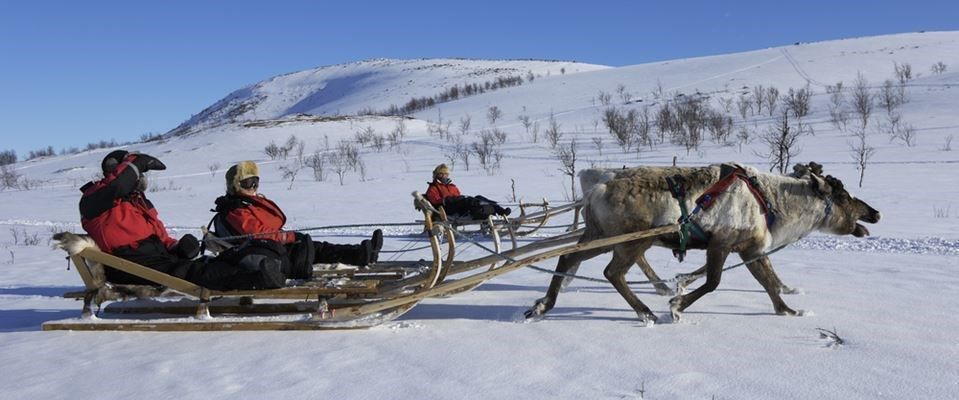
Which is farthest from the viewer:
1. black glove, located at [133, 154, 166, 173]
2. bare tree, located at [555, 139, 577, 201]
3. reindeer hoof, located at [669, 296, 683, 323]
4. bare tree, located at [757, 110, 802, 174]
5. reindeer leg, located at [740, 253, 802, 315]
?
bare tree, located at [555, 139, 577, 201]

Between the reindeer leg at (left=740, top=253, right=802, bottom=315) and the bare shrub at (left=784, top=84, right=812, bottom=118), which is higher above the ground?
the bare shrub at (left=784, top=84, right=812, bottom=118)

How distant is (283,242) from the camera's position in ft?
17.1

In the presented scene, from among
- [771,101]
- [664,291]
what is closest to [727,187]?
[664,291]

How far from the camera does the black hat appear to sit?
4.53 meters

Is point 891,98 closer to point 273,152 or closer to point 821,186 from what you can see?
point 273,152

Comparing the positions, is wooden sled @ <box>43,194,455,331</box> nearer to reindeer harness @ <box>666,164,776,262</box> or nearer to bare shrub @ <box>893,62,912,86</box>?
reindeer harness @ <box>666,164,776,262</box>

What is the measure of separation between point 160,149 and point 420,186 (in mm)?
32658

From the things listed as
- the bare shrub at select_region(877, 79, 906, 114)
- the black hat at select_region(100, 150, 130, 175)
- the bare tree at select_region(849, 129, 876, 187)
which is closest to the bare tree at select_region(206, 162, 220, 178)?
the bare tree at select_region(849, 129, 876, 187)

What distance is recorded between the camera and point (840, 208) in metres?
5.31

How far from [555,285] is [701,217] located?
1.17 meters

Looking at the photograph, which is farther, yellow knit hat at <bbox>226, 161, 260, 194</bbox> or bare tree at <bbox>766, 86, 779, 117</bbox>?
bare tree at <bbox>766, 86, 779, 117</bbox>

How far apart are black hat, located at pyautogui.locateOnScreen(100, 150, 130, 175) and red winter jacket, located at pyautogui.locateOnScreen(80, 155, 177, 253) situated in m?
0.07

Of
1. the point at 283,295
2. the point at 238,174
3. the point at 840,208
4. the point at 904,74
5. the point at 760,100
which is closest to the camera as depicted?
the point at 283,295

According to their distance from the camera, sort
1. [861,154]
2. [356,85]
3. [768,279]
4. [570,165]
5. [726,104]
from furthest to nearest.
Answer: [356,85] < [726,104] < [570,165] < [861,154] < [768,279]
